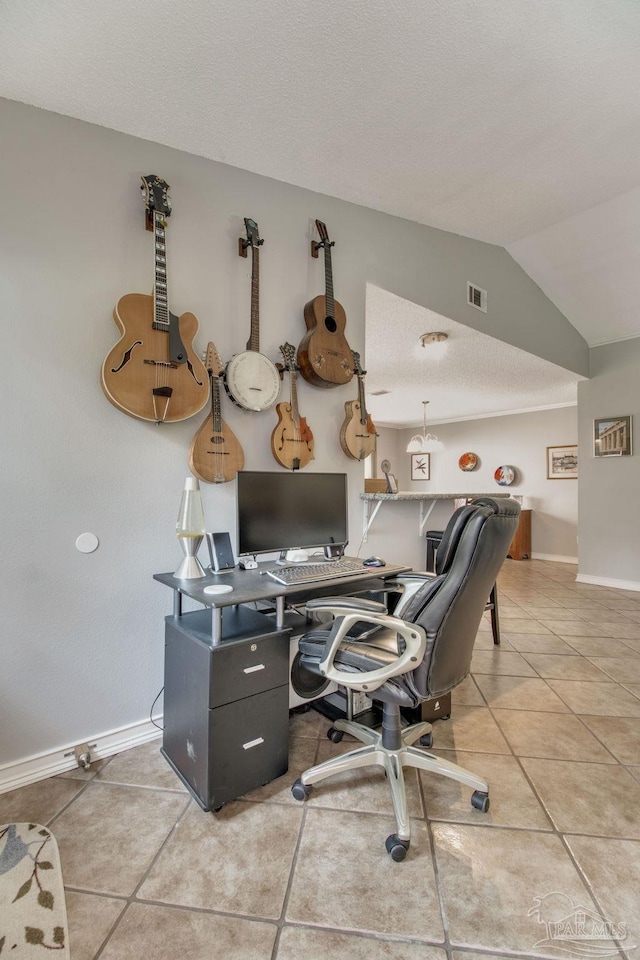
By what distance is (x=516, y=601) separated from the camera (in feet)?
14.0

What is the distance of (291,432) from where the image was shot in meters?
2.27

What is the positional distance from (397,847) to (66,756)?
1310 mm

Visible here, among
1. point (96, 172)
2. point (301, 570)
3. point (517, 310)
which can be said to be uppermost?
point (517, 310)

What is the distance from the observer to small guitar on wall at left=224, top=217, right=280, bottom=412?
204cm

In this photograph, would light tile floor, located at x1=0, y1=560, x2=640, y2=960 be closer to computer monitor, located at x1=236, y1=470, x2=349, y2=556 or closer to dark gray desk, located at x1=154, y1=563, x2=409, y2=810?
dark gray desk, located at x1=154, y1=563, x2=409, y2=810

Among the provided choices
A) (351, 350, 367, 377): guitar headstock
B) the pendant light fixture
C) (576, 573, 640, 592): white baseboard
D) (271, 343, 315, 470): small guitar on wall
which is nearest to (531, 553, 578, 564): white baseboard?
(576, 573, 640, 592): white baseboard

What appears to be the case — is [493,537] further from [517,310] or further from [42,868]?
[517,310]

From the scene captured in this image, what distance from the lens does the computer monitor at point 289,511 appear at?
73.1 inches

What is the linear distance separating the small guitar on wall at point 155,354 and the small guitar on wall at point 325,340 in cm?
62

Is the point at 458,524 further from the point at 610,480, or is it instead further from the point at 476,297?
the point at 610,480

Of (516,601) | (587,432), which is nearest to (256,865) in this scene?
(516,601)

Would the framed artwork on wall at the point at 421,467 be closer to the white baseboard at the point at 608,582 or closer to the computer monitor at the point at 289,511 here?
the white baseboard at the point at 608,582

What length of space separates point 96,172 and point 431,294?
2.11 meters

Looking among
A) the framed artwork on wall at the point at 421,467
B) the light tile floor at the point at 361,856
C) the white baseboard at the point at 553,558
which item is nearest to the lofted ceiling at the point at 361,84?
the light tile floor at the point at 361,856
